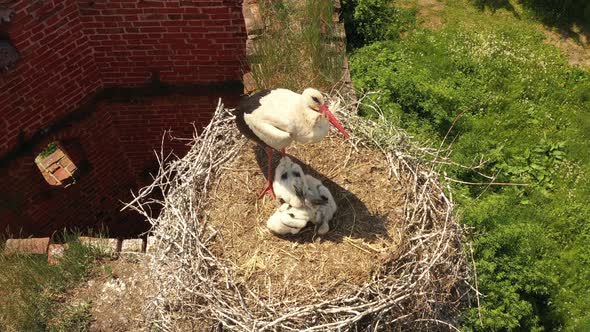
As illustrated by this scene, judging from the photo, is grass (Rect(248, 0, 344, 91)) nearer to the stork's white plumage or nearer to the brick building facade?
the brick building facade

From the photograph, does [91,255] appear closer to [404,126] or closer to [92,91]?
[92,91]

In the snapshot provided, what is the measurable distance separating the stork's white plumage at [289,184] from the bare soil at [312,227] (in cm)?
24

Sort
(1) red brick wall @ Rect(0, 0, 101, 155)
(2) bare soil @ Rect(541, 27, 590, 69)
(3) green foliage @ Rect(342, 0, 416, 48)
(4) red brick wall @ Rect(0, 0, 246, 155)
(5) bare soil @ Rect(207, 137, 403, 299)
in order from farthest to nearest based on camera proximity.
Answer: (2) bare soil @ Rect(541, 27, 590, 69) < (3) green foliage @ Rect(342, 0, 416, 48) < (4) red brick wall @ Rect(0, 0, 246, 155) < (1) red brick wall @ Rect(0, 0, 101, 155) < (5) bare soil @ Rect(207, 137, 403, 299)

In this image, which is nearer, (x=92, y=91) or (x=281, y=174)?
(x=281, y=174)

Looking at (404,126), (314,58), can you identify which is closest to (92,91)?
(314,58)

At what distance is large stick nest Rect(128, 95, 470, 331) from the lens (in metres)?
3.40

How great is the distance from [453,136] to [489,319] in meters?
2.56

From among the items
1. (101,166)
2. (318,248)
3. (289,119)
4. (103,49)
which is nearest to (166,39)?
(103,49)

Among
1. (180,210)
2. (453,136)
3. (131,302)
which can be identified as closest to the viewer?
(180,210)

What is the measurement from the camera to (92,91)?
593cm

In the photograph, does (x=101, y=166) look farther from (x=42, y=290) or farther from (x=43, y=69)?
(x=42, y=290)

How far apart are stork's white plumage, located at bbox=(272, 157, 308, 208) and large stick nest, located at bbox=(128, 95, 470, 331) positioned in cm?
26

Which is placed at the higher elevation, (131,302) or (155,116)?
(155,116)

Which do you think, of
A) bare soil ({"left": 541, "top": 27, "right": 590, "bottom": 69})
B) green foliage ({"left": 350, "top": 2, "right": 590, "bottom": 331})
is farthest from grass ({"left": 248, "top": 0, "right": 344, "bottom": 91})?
bare soil ({"left": 541, "top": 27, "right": 590, "bottom": 69})
